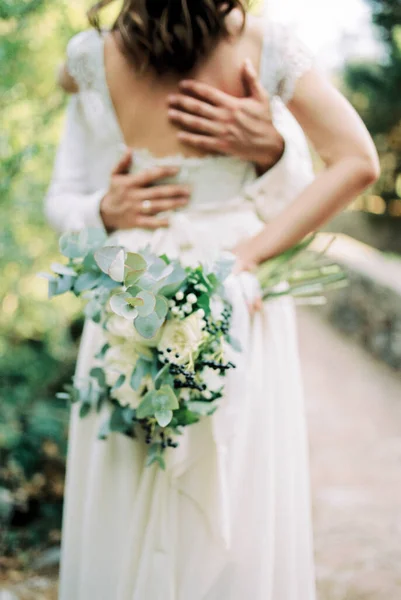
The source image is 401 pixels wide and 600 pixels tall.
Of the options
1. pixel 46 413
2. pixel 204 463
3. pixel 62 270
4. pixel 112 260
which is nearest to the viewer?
pixel 112 260

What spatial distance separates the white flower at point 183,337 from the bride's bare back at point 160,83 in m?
0.47

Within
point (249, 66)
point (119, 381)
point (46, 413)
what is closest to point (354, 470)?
point (46, 413)

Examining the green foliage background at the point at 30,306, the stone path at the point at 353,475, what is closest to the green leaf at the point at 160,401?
the green foliage background at the point at 30,306

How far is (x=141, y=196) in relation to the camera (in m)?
1.41

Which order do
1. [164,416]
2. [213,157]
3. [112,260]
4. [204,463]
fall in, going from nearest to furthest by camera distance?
1. [112,260]
2. [164,416]
3. [204,463]
4. [213,157]

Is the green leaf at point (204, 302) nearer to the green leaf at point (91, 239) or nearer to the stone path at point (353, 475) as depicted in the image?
the green leaf at point (91, 239)

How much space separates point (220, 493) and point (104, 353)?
370 mm

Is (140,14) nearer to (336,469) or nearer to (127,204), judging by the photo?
(127,204)

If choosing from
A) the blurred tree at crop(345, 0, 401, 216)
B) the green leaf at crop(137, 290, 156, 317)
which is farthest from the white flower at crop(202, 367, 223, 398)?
the blurred tree at crop(345, 0, 401, 216)

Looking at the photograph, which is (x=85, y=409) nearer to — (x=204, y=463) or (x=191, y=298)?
(x=204, y=463)

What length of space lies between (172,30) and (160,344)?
667mm

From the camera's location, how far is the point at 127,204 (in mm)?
1423

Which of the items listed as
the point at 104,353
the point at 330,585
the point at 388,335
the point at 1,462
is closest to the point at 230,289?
the point at 104,353

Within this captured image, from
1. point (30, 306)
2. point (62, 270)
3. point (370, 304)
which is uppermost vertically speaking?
point (370, 304)
